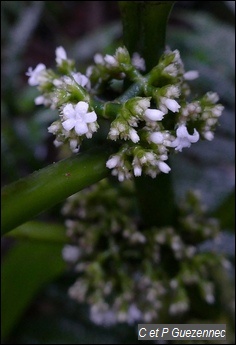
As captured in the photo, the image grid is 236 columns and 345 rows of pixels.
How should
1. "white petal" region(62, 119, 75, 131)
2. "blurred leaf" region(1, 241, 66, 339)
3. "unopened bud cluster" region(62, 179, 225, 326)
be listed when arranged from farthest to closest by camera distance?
"blurred leaf" region(1, 241, 66, 339) < "unopened bud cluster" region(62, 179, 225, 326) < "white petal" region(62, 119, 75, 131)

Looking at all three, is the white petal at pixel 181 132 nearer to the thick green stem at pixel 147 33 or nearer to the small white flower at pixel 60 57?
the thick green stem at pixel 147 33

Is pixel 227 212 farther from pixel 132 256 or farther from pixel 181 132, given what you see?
pixel 181 132

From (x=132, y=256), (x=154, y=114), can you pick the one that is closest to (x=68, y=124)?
(x=154, y=114)

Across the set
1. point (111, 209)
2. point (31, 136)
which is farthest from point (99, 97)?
point (31, 136)

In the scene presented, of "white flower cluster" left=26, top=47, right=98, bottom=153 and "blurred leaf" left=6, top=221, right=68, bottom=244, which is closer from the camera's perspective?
"white flower cluster" left=26, top=47, right=98, bottom=153

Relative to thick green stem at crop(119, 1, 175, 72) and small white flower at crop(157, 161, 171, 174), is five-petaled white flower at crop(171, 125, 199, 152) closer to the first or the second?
small white flower at crop(157, 161, 171, 174)

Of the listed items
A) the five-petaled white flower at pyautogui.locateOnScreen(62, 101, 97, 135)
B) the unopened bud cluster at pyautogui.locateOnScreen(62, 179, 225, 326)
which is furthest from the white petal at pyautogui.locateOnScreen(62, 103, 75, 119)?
the unopened bud cluster at pyautogui.locateOnScreen(62, 179, 225, 326)

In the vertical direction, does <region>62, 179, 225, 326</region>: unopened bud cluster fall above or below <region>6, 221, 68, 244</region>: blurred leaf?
below

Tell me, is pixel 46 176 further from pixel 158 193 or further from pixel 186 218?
pixel 186 218
